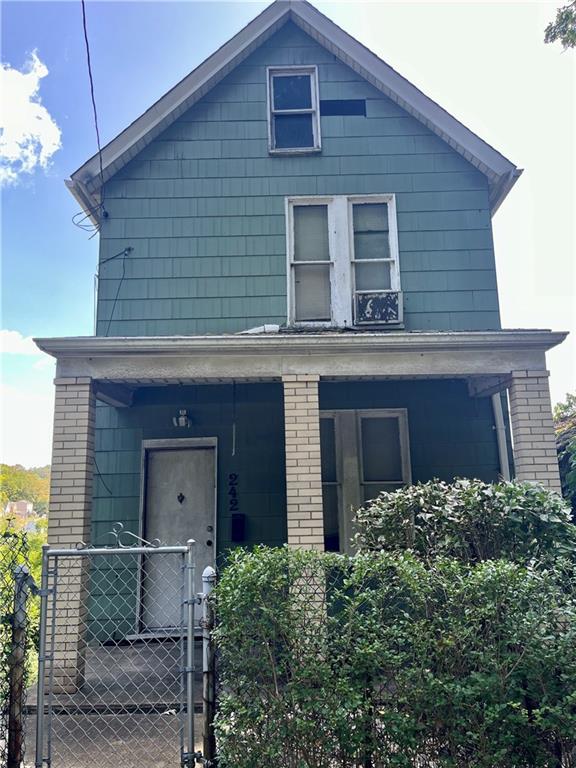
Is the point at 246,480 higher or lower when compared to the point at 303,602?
higher

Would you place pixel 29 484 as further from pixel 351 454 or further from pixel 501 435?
pixel 501 435

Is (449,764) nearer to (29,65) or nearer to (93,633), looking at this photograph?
(93,633)

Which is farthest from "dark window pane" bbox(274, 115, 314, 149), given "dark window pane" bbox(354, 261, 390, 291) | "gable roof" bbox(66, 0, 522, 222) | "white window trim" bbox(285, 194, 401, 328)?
"dark window pane" bbox(354, 261, 390, 291)

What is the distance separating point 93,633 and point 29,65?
11975mm

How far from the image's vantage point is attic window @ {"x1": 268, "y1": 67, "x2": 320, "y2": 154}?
8008mm

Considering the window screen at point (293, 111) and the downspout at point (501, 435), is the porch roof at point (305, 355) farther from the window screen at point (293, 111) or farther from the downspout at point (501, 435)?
the window screen at point (293, 111)

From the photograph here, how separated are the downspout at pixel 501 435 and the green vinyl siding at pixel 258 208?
1113mm

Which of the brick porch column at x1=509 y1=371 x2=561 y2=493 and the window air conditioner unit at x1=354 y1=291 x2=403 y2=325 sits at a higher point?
the window air conditioner unit at x1=354 y1=291 x2=403 y2=325

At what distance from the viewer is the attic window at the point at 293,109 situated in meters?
8.01

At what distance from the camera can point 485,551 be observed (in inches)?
148

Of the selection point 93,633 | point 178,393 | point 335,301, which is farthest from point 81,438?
point 335,301

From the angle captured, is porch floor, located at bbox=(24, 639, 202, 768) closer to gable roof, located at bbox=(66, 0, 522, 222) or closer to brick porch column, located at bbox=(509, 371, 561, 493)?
brick porch column, located at bbox=(509, 371, 561, 493)

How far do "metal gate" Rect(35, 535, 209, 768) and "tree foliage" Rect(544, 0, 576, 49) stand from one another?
876cm

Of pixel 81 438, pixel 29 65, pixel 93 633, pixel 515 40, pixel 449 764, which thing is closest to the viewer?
pixel 449 764
